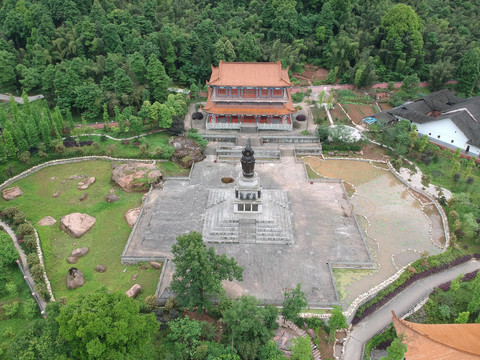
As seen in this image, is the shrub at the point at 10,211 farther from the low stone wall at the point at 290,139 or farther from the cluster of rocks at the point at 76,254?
the low stone wall at the point at 290,139

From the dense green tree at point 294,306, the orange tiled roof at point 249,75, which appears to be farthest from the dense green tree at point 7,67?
the dense green tree at point 294,306

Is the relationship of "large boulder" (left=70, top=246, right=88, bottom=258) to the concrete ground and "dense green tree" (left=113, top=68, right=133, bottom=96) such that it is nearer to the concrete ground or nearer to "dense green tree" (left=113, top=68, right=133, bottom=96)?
the concrete ground

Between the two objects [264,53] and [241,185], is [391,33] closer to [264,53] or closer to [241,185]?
[264,53]

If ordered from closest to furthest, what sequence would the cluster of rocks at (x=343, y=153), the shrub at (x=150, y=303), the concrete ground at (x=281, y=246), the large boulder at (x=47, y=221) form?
the shrub at (x=150, y=303) < the concrete ground at (x=281, y=246) < the large boulder at (x=47, y=221) < the cluster of rocks at (x=343, y=153)

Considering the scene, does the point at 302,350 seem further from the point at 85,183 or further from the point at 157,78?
the point at 157,78

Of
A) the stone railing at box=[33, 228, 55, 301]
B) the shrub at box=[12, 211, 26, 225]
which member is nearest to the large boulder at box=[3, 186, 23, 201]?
the shrub at box=[12, 211, 26, 225]

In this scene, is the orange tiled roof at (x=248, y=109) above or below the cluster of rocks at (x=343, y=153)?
above

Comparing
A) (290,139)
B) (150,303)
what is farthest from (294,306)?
(290,139)

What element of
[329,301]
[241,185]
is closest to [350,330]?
[329,301]
